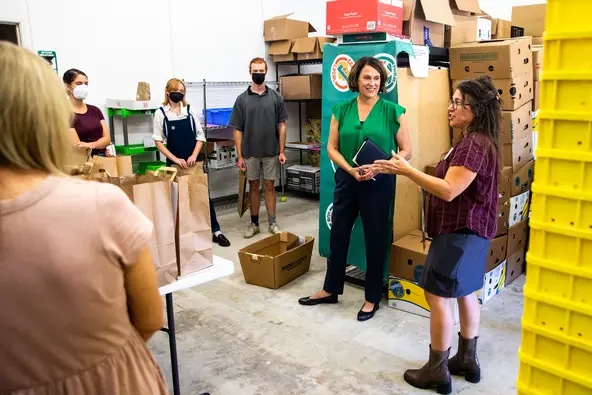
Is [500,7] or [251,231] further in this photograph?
[500,7]

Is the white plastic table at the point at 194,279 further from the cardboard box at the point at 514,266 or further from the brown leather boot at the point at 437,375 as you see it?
the cardboard box at the point at 514,266

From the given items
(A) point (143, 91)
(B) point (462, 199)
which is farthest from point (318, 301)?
(A) point (143, 91)

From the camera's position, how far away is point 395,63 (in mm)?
3129

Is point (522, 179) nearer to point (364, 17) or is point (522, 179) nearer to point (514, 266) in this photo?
point (514, 266)

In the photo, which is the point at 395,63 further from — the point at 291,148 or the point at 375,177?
the point at 291,148

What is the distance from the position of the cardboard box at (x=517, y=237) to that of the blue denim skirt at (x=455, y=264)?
1423 mm

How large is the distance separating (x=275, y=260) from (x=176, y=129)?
1584mm

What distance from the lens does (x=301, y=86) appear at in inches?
234

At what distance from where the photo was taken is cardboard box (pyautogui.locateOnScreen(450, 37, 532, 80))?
3.25 m

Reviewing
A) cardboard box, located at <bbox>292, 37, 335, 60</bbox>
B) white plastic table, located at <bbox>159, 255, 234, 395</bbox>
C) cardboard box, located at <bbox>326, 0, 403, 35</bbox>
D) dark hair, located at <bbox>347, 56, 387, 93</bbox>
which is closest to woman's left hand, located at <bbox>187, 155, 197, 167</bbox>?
cardboard box, located at <bbox>326, 0, 403, 35</bbox>

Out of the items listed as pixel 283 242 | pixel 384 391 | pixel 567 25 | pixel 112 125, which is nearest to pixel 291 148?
pixel 112 125

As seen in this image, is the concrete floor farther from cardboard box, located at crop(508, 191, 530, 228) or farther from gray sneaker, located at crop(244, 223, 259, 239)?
gray sneaker, located at crop(244, 223, 259, 239)

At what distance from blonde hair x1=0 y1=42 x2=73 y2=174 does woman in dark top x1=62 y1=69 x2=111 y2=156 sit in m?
2.95

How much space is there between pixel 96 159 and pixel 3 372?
1.51 meters
